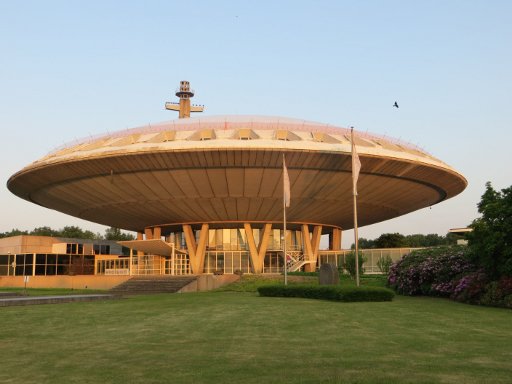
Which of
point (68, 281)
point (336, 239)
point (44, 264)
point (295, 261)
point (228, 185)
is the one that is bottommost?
point (68, 281)

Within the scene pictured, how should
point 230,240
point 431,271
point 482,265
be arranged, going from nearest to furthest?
point 482,265
point 431,271
point 230,240

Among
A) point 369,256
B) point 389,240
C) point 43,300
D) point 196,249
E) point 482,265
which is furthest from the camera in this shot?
point 389,240

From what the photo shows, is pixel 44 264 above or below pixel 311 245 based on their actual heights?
below

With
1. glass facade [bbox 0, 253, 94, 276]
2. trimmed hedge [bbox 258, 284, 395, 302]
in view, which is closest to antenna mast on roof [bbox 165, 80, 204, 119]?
glass facade [bbox 0, 253, 94, 276]

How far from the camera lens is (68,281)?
2096 inches

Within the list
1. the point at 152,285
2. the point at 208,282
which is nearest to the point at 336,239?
the point at 208,282

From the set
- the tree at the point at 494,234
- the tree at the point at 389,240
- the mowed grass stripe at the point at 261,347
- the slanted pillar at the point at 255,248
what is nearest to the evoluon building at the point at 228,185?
the slanted pillar at the point at 255,248

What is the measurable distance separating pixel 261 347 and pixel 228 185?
110 ft

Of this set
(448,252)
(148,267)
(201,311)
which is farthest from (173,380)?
(148,267)

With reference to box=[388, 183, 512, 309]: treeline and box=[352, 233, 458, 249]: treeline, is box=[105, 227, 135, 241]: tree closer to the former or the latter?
box=[352, 233, 458, 249]: treeline

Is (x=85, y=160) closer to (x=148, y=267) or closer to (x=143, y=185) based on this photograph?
(x=143, y=185)

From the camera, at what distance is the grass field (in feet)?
28.8

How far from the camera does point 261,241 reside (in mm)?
51438

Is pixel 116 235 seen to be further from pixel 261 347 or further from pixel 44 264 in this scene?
pixel 261 347
